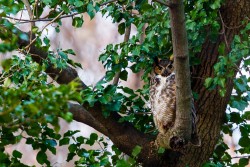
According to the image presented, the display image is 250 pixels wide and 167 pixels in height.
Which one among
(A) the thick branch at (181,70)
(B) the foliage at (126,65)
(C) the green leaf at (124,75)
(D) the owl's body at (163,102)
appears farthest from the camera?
(C) the green leaf at (124,75)

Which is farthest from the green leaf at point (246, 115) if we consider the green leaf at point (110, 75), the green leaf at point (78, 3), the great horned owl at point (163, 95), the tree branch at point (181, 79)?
the green leaf at point (78, 3)

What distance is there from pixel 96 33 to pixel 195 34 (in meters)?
4.13

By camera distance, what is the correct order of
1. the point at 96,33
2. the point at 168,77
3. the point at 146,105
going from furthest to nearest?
the point at 96,33, the point at 146,105, the point at 168,77

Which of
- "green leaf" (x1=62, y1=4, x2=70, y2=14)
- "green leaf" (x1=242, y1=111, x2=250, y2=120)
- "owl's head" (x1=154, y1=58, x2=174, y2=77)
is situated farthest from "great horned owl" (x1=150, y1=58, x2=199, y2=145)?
"green leaf" (x1=62, y1=4, x2=70, y2=14)

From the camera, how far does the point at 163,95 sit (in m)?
2.79

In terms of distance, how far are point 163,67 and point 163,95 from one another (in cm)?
14

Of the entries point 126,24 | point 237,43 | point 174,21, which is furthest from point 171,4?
point 126,24

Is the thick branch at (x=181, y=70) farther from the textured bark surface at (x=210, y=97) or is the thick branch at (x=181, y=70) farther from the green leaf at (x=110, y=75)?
the green leaf at (x=110, y=75)

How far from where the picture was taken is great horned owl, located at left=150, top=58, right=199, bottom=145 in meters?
2.78

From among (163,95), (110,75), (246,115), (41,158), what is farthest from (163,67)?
(41,158)

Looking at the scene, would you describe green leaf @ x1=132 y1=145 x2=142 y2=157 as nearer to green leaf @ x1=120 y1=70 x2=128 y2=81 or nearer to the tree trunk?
the tree trunk

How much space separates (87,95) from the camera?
255 centimetres

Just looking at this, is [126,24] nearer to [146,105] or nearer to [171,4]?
[146,105]

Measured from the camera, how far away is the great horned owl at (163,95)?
278 centimetres
